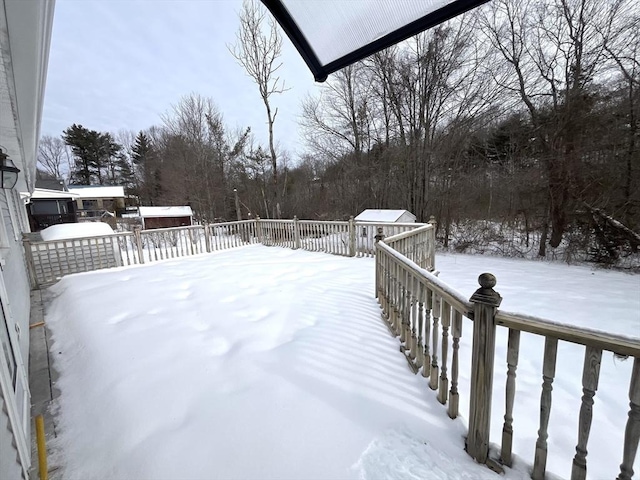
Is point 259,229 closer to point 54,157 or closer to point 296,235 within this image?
point 296,235

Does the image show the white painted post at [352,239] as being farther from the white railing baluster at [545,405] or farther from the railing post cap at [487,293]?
the white railing baluster at [545,405]

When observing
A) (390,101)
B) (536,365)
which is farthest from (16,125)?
(390,101)

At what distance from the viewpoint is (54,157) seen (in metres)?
32.9

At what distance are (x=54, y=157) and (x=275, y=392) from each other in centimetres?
4670

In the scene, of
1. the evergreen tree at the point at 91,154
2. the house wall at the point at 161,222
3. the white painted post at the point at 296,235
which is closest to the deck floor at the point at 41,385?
the white painted post at the point at 296,235

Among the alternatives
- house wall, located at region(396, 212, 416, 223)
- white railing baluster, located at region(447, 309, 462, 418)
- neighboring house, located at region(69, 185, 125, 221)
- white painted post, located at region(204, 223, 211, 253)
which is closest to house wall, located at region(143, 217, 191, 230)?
neighboring house, located at region(69, 185, 125, 221)

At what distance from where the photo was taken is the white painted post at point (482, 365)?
4.57 ft

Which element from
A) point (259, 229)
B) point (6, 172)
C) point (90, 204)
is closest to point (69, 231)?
point (259, 229)

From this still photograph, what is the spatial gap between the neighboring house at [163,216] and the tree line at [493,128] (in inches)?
259

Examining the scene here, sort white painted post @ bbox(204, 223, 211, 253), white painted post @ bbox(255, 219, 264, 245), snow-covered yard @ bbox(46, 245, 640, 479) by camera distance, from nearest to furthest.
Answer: snow-covered yard @ bbox(46, 245, 640, 479)
white painted post @ bbox(204, 223, 211, 253)
white painted post @ bbox(255, 219, 264, 245)

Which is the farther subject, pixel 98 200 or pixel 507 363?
pixel 98 200

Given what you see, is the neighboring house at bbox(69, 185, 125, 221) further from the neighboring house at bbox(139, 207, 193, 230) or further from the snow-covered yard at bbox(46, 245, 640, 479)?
the snow-covered yard at bbox(46, 245, 640, 479)

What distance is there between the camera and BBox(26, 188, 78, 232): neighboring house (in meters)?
16.1

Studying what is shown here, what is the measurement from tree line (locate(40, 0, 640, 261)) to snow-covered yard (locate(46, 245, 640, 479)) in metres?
5.02
